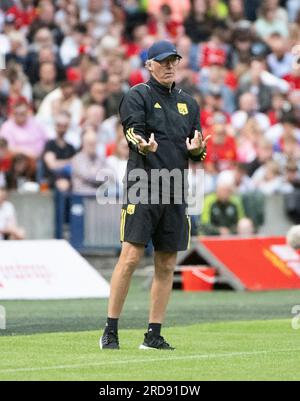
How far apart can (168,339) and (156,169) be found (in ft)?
5.44

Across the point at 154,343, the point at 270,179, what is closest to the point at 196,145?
the point at 154,343

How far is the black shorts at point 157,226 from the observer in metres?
10.6

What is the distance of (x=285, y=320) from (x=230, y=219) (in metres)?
6.53

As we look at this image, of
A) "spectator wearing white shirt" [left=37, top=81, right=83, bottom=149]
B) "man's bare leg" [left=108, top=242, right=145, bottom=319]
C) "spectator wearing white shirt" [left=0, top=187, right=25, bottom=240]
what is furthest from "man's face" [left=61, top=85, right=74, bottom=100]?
"man's bare leg" [left=108, top=242, right=145, bottom=319]

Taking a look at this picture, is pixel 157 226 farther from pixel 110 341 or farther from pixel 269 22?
pixel 269 22

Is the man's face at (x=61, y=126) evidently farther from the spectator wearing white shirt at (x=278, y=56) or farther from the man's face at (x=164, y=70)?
the man's face at (x=164, y=70)

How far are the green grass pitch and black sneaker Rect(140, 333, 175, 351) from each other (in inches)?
4.8

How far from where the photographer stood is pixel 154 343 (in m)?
10.6

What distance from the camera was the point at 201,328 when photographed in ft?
41.0

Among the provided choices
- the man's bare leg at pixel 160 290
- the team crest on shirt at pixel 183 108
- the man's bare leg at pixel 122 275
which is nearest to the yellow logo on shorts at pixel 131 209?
the man's bare leg at pixel 122 275

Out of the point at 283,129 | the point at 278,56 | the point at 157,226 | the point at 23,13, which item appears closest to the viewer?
the point at 157,226

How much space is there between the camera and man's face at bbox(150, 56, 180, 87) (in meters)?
10.8

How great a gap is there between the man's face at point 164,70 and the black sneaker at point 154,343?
2.04 metres

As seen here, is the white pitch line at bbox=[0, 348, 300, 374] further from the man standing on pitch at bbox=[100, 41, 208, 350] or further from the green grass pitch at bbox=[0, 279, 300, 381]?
the man standing on pitch at bbox=[100, 41, 208, 350]
